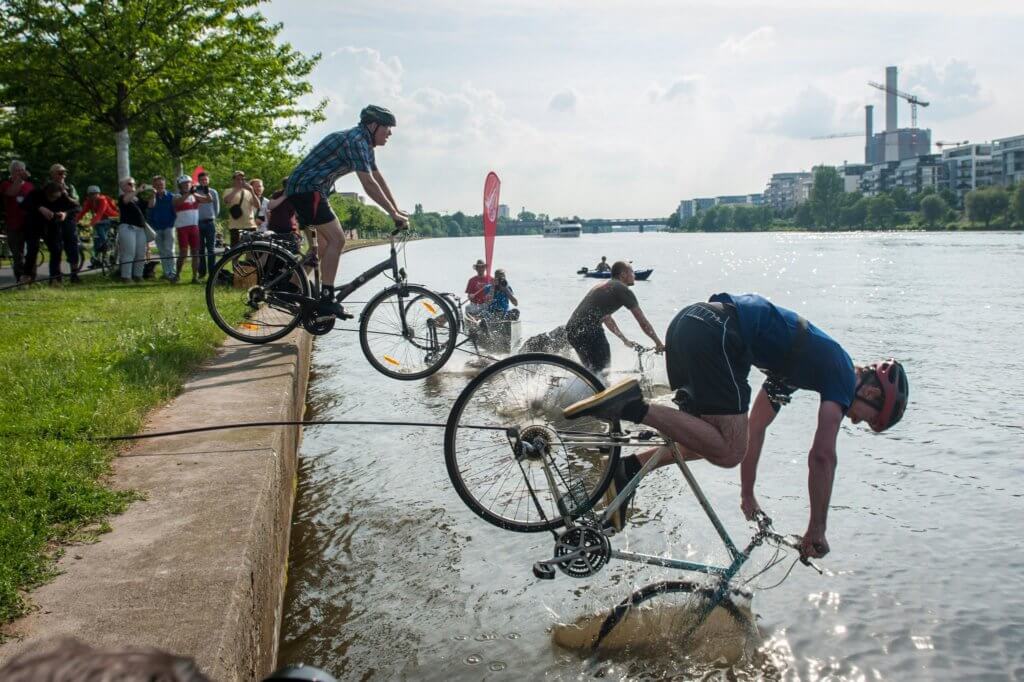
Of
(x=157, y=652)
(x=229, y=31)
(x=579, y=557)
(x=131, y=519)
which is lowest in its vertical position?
(x=579, y=557)

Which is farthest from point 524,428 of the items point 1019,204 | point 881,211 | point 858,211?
point 858,211

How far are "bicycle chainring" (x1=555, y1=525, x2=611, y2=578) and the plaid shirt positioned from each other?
4324mm

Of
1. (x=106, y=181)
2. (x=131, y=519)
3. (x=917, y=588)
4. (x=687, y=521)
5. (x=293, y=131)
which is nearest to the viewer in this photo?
(x=131, y=519)

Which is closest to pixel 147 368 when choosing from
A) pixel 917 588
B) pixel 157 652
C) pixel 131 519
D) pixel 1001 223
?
pixel 131 519

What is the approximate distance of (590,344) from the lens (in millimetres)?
11430

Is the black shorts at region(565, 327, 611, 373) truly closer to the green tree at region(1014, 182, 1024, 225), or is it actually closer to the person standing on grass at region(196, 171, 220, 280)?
the person standing on grass at region(196, 171, 220, 280)

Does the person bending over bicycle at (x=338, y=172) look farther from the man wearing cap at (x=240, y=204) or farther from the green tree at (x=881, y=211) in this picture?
the green tree at (x=881, y=211)

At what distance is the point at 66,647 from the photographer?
102 centimetres

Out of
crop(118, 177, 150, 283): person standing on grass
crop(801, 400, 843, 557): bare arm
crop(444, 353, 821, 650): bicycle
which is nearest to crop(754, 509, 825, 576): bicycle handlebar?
crop(444, 353, 821, 650): bicycle

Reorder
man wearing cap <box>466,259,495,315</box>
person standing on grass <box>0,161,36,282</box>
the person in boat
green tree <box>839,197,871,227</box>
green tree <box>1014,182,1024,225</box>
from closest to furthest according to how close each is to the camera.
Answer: person standing on grass <box>0,161,36,282</box>
the person in boat
man wearing cap <box>466,259,495,315</box>
green tree <box>1014,182,1024,225</box>
green tree <box>839,197,871,227</box>

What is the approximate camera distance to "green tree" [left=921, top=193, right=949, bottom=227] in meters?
162

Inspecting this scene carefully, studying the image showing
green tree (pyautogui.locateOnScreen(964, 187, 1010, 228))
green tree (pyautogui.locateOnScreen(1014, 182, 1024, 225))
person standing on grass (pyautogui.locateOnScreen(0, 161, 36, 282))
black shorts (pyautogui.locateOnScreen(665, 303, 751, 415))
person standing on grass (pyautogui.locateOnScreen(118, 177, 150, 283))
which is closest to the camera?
black shorts (pyautogui.locateOnScreen(665, 303, 751, 415))

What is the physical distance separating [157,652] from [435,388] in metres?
12.6

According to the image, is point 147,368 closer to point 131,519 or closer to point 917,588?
point 131,519
